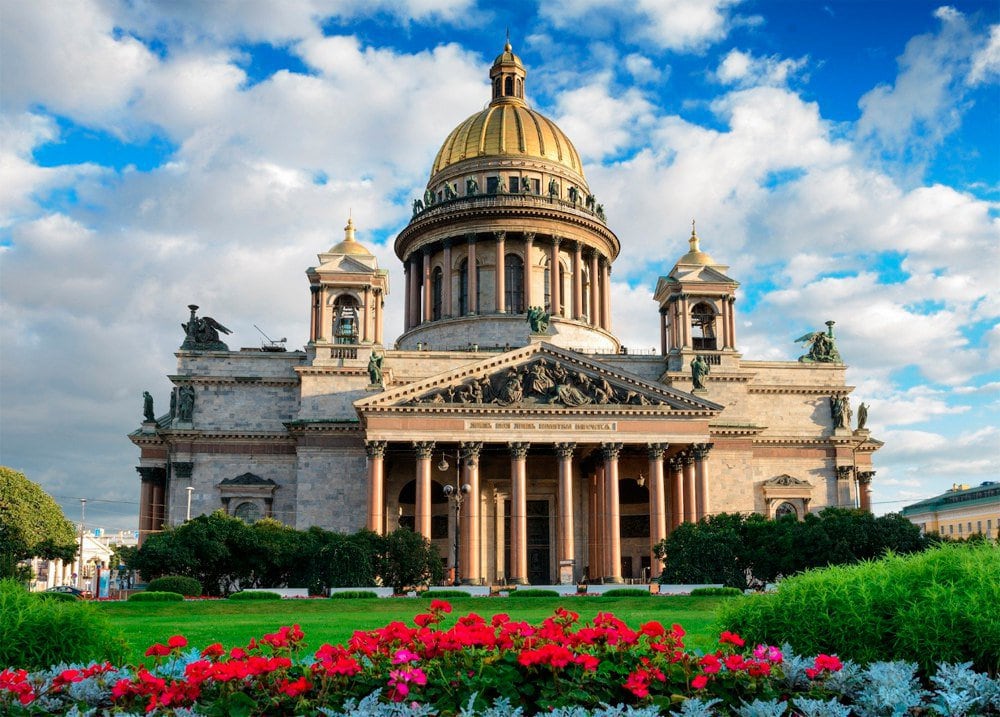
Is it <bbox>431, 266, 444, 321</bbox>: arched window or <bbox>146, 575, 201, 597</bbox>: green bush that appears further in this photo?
<bbox>431, 266, 444, 321</bbox>: arched window

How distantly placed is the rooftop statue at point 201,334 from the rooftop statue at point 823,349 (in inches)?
1635

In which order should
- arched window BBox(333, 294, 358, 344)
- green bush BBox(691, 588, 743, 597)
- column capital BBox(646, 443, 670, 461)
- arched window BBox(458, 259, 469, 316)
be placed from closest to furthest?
green bush BBox(691, 588, 743, 597)
column capital BBox(646, 443, 670, 461)
arched window BBox(333, 294, 358, 344)
arched window BBox(458, 259, 469, 316)

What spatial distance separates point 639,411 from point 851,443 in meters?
19.5

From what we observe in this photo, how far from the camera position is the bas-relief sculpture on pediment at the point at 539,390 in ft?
194

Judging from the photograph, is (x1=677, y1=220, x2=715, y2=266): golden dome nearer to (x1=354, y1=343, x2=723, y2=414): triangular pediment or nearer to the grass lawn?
(x1=354, y1=343, x2=723, y2=414): triangular pediment

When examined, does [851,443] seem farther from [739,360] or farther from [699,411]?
[699,411]

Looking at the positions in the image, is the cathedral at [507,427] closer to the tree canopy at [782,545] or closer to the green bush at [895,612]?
the tree canopy at [782,545]

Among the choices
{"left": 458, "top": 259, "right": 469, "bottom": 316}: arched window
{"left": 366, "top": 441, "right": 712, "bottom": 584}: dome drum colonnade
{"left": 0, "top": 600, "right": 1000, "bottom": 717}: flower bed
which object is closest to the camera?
{"left": 0, "top": 600, "right": 1000, "bottom": 717}: flower bed

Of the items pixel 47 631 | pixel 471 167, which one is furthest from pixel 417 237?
pixel 47 631

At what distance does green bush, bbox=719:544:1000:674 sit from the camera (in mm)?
13773

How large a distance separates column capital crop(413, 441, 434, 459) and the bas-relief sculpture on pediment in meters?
2.34

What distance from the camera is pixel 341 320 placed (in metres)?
70.6

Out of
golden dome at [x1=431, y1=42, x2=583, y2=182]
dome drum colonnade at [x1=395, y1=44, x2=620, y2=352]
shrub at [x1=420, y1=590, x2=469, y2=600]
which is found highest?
golden dome at [x1=431, y1=42, x2=583, y2=182]

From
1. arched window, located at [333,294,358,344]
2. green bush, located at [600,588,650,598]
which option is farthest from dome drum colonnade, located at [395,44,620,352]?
green bush, located at [600,588,650,598]
